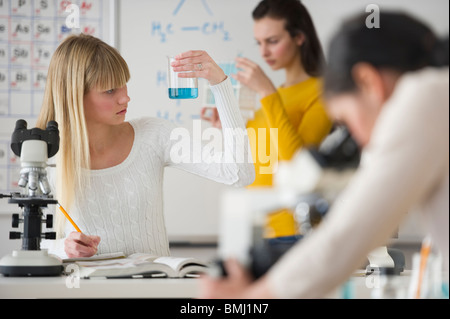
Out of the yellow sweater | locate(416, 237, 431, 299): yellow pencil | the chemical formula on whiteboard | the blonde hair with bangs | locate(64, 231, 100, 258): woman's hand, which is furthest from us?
the chemical formula on whiteboard

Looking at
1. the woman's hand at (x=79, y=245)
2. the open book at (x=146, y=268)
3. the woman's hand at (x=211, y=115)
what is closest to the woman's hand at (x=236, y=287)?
the open book at (x=146, y=268)

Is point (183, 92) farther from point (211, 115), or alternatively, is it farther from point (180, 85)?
point (211, 115)

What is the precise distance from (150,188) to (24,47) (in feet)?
3.51

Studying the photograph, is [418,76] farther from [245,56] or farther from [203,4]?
[203,4]

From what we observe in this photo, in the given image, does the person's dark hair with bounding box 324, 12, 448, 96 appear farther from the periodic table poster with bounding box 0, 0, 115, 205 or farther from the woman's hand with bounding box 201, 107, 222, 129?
the periodic table poster with bounding box 0, 0, 115, 205

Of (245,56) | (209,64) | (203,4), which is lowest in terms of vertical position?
(209,64)

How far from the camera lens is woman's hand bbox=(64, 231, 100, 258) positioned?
1.26 metres

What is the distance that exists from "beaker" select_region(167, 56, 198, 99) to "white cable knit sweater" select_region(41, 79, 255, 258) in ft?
0.28

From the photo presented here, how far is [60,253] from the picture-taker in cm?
131

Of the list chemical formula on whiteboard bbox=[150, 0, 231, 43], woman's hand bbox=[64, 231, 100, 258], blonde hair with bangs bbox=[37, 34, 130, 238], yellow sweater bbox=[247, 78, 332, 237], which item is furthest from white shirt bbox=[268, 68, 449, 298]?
chemical formula on whiteboard bbox=[150, 0, 231, 43]

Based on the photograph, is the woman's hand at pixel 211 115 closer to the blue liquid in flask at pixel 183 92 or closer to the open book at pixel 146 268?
the blue liquid in flask at pixel 183 92

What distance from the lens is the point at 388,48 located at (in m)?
0.55
